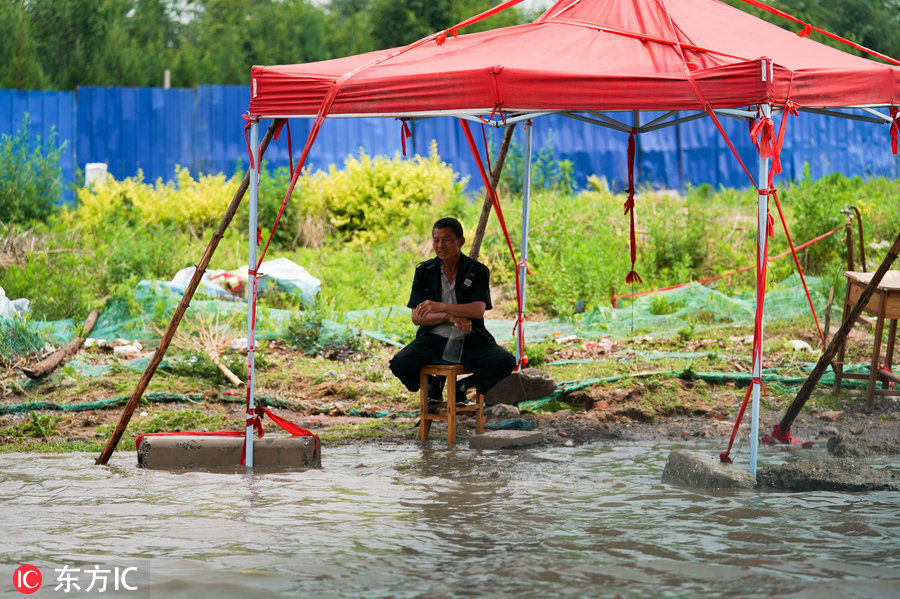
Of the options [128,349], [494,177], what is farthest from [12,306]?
[494,177]

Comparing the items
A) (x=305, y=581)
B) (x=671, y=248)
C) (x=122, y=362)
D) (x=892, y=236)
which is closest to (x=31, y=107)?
(x=122, y=362)

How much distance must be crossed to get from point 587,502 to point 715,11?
12.9ft

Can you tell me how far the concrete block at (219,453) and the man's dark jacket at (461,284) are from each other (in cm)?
135

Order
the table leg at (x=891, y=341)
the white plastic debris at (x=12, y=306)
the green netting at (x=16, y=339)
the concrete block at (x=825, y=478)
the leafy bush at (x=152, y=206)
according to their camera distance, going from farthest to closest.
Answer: the leafy bush at (x=152, y=206) < the white plastic debris at (x=12, y=306) < the green netting at (x=16, y=339) < the table leg at (x=891, y=341) < the concrete block at (x=825, y=478)

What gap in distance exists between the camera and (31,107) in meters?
17.1

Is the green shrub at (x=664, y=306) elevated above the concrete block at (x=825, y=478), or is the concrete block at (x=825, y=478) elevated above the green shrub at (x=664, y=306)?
the green shrub at (x=664, y=306)

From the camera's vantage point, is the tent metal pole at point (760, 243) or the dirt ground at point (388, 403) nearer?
the tent metal pole at point (760, 243)

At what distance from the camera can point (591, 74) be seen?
5.73m

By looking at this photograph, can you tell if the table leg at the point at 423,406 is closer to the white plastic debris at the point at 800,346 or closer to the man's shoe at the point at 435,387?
the man's shoe at the point at 435,387

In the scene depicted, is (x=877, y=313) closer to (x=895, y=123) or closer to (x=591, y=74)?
(x=895, y=123)

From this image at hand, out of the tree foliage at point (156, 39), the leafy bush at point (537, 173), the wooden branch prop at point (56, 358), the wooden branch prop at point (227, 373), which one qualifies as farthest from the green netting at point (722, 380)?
the tree foliage at point (156, 39)

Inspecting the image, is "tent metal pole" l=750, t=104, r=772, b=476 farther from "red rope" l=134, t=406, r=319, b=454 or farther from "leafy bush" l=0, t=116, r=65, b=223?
"leafy bush" l=0, t=116, r=65, b=223

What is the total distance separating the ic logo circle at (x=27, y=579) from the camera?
4.11 m

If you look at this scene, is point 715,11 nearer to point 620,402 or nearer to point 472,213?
point 620,402
